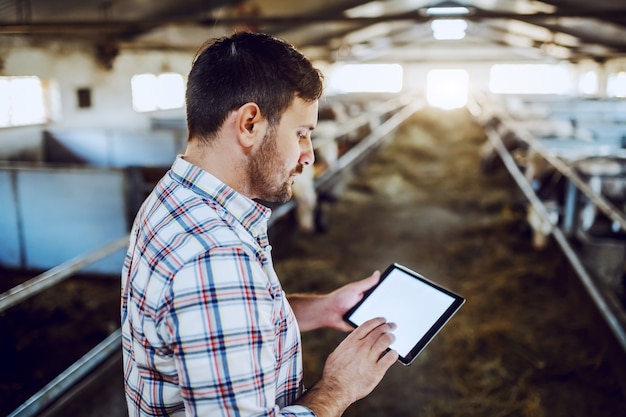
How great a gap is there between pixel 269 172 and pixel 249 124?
0.11m

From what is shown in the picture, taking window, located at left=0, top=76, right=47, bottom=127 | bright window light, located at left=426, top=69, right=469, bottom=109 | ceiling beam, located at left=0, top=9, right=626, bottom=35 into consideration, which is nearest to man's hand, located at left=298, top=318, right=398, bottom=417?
ceiling beam, located at left=0, top=9, right=626, bottom=35

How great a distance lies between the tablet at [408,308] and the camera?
1.24 meters

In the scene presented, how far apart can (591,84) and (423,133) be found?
1204cm

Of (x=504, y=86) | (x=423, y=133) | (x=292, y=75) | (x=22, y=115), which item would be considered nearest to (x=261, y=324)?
(x=292, y=75)

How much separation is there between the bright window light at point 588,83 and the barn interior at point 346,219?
860 centimetres

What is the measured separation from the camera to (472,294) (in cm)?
453

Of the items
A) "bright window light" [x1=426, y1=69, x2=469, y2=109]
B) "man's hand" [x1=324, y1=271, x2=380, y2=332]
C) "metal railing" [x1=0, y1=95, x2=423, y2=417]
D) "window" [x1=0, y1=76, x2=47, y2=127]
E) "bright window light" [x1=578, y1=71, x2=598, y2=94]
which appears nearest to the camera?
"man's hand" [x1=324, y1=271, x2=380, y2=332]

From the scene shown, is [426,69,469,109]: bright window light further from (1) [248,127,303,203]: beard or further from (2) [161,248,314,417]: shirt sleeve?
(2) [161,248,314,417]: shirt sleeve

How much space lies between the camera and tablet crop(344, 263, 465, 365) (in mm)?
1243

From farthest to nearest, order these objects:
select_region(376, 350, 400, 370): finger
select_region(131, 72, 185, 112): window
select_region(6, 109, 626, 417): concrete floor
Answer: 1. select_region(131, 72, 185, 112): window
2. select_region(6, 109, 626, 417): concrete floor
3. select_region(376, 350, 400, 370): finger

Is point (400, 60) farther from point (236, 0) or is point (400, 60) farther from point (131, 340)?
point (131, 340)

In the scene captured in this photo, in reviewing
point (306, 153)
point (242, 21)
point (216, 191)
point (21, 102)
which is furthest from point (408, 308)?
point (21, 102)

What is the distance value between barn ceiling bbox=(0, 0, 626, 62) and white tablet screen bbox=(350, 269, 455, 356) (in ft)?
2.97

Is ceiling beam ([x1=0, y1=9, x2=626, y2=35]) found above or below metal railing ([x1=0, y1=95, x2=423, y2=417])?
above
